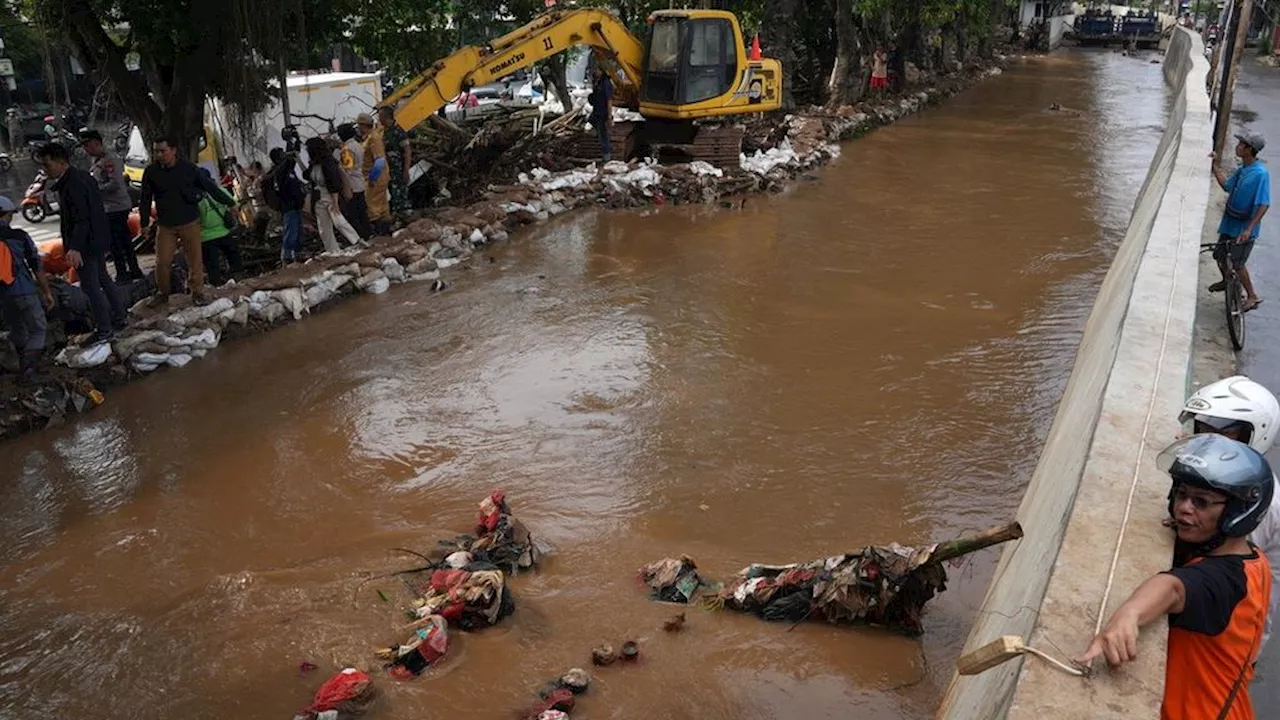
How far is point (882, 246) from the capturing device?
1134cm

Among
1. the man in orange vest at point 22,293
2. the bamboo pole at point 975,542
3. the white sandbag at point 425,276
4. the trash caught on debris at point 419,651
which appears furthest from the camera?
the white sandbag at point 425,276

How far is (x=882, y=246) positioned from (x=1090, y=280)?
241cm

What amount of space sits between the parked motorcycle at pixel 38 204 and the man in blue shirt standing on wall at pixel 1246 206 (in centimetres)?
1464

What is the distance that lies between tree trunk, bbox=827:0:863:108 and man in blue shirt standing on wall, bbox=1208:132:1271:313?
13909mm

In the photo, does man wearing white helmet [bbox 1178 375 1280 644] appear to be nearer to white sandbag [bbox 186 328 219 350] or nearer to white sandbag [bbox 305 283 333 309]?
white sandbag [bbox 186 328 219 350]

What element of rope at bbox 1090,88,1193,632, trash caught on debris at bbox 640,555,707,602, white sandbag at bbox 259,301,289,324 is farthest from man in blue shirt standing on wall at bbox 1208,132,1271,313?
white sandbag at bbox 259,301,289,324

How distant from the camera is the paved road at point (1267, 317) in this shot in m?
3.78

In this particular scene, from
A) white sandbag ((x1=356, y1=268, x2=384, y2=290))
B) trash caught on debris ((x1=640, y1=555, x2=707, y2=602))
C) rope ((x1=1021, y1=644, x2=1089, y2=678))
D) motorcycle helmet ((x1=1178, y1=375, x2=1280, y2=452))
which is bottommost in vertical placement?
trash caught on debris ((x1=640, y1=555, x2=707, y2=602))

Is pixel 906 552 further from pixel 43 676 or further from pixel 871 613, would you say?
pixel 43 676

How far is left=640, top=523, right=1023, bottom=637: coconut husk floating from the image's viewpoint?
416 centimetres

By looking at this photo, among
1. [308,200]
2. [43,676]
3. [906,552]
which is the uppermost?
[308,200]

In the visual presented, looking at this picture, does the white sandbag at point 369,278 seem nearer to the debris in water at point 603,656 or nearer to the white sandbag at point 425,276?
the white sandbag at point 425,276

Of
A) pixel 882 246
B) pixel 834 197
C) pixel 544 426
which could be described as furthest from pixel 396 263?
pixel 834 197

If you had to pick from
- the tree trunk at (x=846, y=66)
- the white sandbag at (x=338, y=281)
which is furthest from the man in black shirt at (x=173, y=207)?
the tree trunk at (x=846, y=66)
